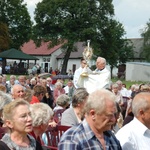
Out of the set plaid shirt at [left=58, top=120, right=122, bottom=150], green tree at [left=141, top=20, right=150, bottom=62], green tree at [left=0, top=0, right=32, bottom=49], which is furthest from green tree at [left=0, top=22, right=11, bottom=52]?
plaid shirt at [left=58, top=120, right=122, bottom=150]

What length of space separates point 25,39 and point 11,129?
59.9 m

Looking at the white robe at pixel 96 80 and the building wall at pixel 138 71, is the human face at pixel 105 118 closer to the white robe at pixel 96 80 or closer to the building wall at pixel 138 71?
the white robe at pixel 96 80

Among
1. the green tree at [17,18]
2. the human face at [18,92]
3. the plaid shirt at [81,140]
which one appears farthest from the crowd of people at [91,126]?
the green tree at [17,18]

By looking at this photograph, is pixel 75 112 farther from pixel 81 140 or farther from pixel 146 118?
pixel 81 140

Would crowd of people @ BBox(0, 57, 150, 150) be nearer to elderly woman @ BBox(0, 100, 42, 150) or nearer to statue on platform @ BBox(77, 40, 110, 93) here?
elderly woman @ BBox(0, 100, 42, 150)

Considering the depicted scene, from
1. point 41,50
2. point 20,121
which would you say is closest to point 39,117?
point 20,121

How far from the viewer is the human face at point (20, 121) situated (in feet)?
13.0

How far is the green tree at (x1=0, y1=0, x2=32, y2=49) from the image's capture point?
63125mm

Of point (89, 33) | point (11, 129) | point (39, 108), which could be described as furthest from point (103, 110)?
point (89, 33)

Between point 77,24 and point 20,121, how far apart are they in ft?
170

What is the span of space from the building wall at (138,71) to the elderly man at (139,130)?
194 ft

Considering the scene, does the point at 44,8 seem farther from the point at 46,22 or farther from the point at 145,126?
the point at 145,126

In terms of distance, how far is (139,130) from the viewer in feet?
13.2

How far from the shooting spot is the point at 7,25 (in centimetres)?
6334
